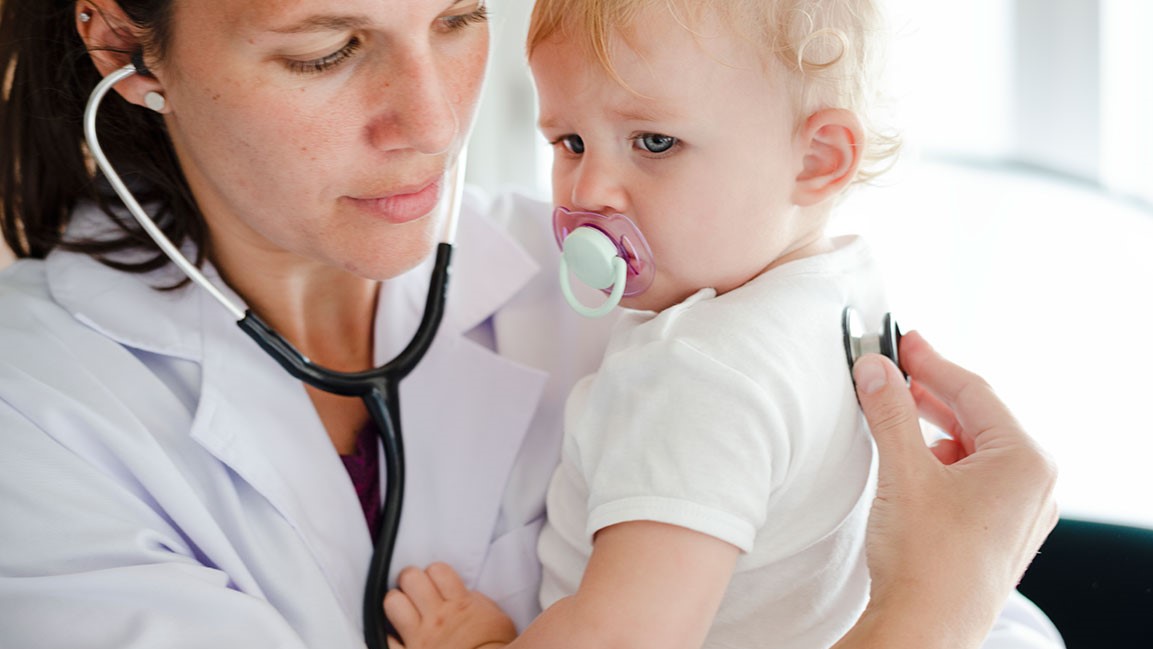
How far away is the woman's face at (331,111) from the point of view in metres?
1.20

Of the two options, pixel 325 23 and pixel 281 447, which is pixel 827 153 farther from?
pixel 281 447

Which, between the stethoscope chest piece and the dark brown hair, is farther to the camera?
the dark brown hair

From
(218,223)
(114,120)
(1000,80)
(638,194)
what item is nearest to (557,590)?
(638,194)

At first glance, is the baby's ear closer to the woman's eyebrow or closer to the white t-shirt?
the white t-shirt

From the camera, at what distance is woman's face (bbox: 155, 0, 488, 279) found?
120 centimetres

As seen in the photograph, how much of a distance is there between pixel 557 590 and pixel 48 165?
0.83 m

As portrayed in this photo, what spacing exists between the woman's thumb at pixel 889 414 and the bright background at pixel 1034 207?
112cm

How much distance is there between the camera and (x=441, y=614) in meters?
1.34

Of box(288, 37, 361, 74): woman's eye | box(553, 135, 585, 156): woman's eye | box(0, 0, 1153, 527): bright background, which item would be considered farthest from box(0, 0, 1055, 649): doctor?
box(0, 0, 1153, 527): bright background

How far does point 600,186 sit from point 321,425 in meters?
0.46

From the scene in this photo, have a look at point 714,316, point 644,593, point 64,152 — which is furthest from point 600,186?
Result: point 64,152

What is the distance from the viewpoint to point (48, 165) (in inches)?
59.0

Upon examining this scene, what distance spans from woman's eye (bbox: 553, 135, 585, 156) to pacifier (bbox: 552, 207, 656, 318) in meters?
0.07

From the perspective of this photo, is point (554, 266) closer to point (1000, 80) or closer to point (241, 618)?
point (241, 618)
